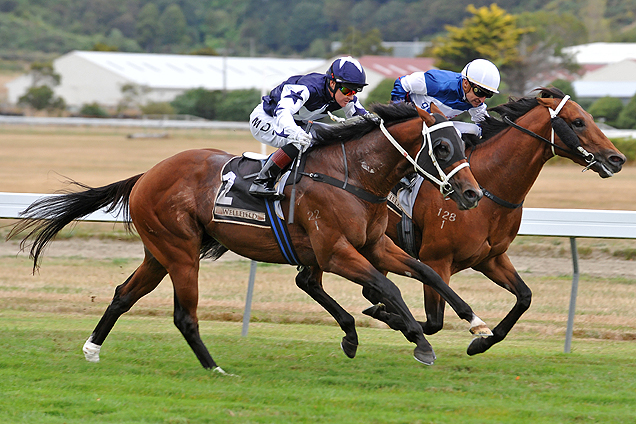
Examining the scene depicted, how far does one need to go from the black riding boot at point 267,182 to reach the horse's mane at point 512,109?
1.45 meters

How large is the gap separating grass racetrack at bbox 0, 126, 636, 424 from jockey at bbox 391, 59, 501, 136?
5.28ft

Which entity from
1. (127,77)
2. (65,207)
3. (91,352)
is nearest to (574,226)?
(91,352)

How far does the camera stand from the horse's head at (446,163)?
14.3 feet

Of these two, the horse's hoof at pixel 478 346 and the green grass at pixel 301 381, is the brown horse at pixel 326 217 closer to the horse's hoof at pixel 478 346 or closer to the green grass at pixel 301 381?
the green grass at pixel 301 381

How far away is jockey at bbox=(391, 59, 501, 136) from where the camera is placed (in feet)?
17.5

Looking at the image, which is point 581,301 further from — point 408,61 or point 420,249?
point 408,61

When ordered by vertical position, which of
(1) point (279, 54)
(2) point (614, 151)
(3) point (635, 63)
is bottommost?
(1) point (279, 54)

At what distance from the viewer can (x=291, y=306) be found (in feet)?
24.3

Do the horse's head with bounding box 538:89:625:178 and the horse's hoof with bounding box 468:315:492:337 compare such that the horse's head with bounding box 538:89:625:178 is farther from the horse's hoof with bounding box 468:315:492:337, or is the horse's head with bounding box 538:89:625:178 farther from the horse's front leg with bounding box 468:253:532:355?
the horse's hoof with bounding box 468:315:492:337

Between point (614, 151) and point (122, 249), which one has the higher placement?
point (614, 151)

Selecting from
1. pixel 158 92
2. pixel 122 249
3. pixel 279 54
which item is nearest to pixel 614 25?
pixel 279 54

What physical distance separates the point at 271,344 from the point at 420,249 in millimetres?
1243

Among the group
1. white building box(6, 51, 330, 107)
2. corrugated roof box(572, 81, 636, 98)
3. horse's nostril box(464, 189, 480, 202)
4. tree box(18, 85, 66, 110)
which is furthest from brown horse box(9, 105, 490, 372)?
white building box(6, 51, 330, 107)

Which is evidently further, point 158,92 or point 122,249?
point 158,92
